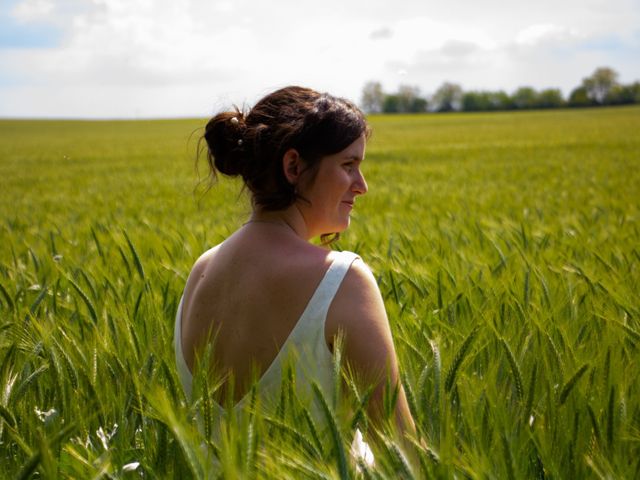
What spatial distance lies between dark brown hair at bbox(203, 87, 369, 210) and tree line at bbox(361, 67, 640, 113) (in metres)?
82.7

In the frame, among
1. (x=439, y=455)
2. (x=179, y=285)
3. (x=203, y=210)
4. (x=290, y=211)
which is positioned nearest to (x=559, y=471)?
(x=439, y=455)

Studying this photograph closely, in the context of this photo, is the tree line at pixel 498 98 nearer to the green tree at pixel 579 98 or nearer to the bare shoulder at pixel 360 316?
the green tree at pixel 579 98

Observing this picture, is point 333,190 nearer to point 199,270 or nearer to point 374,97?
point 199,270

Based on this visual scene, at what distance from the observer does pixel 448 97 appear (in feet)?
312

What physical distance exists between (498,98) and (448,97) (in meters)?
6.90

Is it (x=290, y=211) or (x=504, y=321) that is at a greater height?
(x=290, y=211)

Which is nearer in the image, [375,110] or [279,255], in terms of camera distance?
[279,255]

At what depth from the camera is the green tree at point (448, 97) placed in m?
93.5

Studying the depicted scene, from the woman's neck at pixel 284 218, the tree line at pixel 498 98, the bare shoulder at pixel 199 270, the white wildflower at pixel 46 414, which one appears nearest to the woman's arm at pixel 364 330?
the woman's neck at pixel 284 218

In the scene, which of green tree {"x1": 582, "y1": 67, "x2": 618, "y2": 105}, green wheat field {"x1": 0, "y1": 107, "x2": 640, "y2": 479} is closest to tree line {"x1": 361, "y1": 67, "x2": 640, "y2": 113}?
green tree {"x1": 582, "y1": 67, "x2": 618, "y2": 105}

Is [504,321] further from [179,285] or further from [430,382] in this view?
[179,285]

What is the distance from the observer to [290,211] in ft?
4.90

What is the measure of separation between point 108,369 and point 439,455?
943 mm

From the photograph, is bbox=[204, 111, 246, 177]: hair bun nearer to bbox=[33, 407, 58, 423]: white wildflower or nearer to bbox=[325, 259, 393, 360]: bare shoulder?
bbox=[325, 259, 393, 360]: bare shoulder
